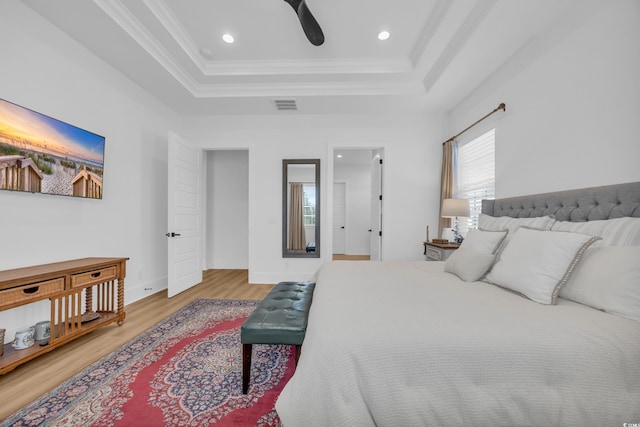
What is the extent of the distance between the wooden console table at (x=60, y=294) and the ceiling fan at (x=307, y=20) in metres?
2.67

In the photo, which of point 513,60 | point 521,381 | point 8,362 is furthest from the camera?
point 513,60

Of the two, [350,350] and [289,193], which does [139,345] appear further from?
[289,193]

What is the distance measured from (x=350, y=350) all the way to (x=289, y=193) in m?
3.47

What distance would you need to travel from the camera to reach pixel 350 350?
93 centimetres

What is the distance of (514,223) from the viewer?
1.96 metres

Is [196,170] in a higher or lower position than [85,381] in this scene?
higher

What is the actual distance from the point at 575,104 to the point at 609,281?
58.5 inches

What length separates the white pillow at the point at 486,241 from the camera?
1783mm

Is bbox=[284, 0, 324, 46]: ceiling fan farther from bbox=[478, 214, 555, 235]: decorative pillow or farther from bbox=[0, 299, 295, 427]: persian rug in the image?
bbox=[0, 299, 295, 427]: persian rug

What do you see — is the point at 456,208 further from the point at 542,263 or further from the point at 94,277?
the point at 94,277

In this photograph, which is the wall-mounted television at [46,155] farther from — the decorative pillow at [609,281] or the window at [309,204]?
the decorative pillow at [609,281]

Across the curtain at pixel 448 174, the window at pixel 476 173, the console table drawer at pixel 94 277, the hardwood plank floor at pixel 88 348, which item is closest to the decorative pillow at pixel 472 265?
the window at pixel 476 173

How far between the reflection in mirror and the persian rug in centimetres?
201

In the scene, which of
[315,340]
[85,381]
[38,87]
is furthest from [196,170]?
[315,340]
